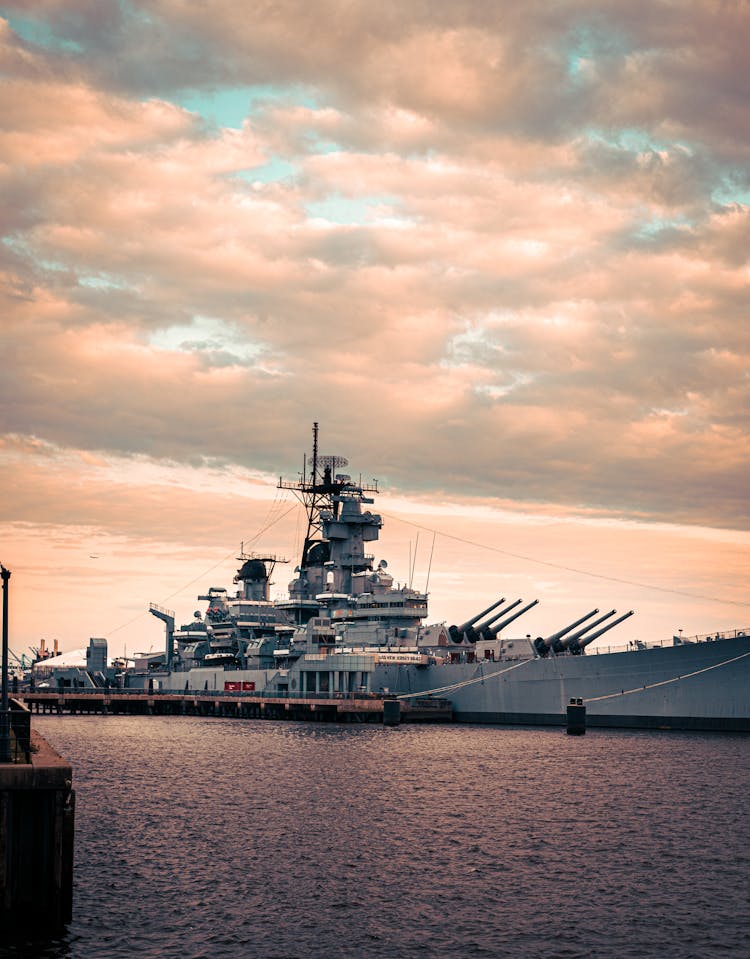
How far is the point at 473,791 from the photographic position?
150ft

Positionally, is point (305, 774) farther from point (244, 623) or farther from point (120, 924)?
point (244, 623)

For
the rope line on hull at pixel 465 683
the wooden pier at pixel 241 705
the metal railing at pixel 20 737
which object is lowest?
the wooden pier at pixel 241 705

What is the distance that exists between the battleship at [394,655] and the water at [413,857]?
40.5ft

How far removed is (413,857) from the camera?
3206 cm

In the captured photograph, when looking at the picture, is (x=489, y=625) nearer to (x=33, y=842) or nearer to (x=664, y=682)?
(x=664, y=682)

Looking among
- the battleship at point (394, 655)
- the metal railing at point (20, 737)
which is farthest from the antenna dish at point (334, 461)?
the metal railing at point (20, 737)

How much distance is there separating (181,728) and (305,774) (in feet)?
A: 142

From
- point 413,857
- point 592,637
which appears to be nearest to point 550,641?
point 592,637

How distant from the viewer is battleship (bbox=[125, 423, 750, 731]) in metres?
73.6

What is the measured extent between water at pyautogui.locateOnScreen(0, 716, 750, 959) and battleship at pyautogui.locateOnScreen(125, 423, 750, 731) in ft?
40.5

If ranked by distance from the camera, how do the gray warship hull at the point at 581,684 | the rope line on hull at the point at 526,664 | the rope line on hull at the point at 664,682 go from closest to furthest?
the rope line on hull at the point at 664,682, the rope line on hull at the point at 526,664, the gray warship hull at the point at 581,684

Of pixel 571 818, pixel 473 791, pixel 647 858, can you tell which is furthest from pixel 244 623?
pixel 647 858

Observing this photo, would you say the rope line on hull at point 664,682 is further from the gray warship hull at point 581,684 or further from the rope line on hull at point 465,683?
the rope line on hull at point 465,683

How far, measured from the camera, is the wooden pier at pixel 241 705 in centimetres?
8844
